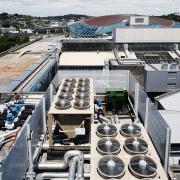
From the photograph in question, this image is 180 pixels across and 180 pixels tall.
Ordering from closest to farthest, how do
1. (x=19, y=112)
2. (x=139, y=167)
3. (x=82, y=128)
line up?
(x=139, y=167) → (x=82, y=128) → (x=19, y=112)

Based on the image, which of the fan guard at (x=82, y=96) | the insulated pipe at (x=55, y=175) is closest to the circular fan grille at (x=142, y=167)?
the insulated pipe at (x=55, y=175)

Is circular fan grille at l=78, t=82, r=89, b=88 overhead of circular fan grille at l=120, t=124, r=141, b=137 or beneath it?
overhead

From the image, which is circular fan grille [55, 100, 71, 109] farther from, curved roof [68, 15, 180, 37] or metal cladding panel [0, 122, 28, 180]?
curved roof [68, 15, 180, 37]

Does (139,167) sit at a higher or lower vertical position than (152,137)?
higher

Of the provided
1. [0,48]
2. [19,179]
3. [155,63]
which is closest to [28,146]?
[19,179]

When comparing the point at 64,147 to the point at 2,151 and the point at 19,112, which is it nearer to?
the point at 2,151

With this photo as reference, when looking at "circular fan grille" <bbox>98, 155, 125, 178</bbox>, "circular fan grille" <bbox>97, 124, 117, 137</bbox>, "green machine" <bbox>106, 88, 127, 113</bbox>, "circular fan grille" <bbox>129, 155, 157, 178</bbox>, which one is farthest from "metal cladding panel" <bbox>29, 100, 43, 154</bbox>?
"green machine" <bbox>106, 88, 127, 113</bbox>

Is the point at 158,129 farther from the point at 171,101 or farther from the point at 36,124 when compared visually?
the point at 171,101
